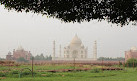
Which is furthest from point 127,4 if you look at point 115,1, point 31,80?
point 31,80

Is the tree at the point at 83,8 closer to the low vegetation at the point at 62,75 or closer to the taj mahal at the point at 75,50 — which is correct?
the low vegetation at the point at 62,75

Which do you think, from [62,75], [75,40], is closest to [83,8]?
[62,75]

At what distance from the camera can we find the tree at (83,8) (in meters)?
6.48

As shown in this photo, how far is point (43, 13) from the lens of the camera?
7.08 meters

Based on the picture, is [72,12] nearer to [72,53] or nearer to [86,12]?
[86,12]

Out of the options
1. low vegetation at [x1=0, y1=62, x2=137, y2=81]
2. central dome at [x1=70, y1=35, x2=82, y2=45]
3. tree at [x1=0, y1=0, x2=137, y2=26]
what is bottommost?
low vegetation at [x1=0, y1=62, x2=137, y2=81]

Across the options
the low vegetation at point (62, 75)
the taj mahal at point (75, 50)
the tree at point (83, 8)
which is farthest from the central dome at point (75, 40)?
the tree at point (83, 8)

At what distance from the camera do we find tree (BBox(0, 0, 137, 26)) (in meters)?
6.48

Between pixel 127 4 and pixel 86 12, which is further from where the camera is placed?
pixel 86 12

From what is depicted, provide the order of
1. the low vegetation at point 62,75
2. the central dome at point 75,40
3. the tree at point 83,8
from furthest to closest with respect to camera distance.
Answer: the central dome at point 75,40 → the low vegetation at point 62,75 → the tree at point 83,8

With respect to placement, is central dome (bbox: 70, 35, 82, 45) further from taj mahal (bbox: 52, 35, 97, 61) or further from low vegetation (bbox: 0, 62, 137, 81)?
low vegetation (bbox: 0, 62, 137, 81)

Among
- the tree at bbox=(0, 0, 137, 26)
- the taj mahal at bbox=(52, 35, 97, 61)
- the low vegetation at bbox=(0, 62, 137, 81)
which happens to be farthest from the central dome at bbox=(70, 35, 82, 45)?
the tree at bbox=(0, 0, 137, 26)

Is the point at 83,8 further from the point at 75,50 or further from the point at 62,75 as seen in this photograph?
the point at 75,50

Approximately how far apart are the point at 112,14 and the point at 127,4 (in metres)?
0.70
